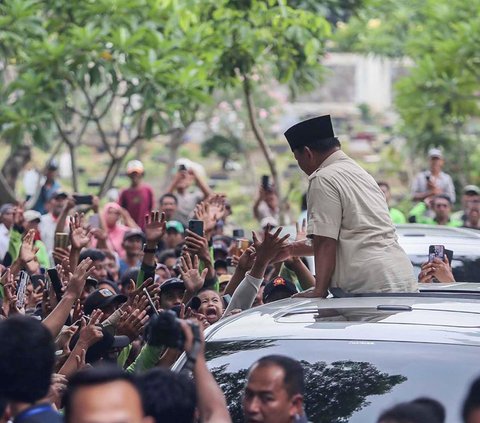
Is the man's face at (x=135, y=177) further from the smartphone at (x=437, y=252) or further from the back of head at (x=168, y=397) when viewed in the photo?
the back of head at (x=168, y=397)

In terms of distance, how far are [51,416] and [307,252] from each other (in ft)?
12.0

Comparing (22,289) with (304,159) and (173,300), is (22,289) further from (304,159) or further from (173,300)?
(304,159)

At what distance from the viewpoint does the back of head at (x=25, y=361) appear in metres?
4.35

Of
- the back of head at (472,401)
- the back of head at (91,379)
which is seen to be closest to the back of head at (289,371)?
the back of head at (472,401)

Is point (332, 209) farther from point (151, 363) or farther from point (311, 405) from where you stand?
point (311, 405)

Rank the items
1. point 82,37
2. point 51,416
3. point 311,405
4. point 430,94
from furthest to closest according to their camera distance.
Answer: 1. point 430,94
2. point 82,37
3. point 311,405
4. point 51,416

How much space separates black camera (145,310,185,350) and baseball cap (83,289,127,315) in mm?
3447

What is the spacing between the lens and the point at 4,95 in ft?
49.5

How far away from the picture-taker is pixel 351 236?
6.89 m

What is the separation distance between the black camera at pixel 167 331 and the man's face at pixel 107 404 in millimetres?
371

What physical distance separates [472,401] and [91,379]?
4.83 ft

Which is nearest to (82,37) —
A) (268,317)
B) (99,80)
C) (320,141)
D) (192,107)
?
(99,80)

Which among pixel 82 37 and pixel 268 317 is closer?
pixel 268 317

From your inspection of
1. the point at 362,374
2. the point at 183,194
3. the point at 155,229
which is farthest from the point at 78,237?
the point at 183,194
